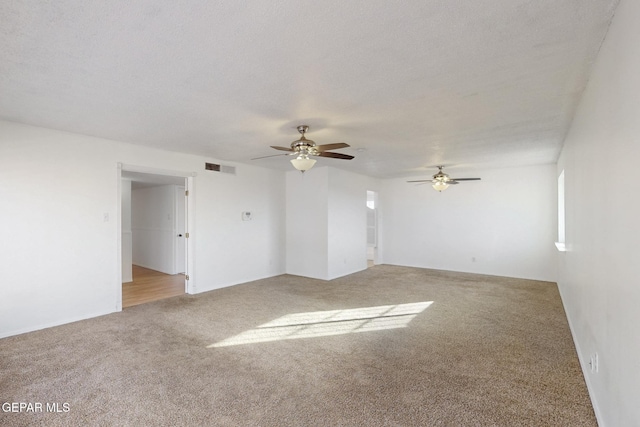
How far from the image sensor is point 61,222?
375 cm

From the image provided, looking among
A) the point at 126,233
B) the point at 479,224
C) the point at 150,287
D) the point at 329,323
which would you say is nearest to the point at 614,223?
the point at 329,323

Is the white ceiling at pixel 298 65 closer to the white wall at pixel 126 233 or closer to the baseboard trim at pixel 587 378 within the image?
the baseboard trim at pixel 587 378

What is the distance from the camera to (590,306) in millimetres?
2334

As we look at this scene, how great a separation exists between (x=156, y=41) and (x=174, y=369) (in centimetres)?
257

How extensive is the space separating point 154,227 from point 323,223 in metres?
4.47

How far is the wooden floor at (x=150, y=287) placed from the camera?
491 centimetres

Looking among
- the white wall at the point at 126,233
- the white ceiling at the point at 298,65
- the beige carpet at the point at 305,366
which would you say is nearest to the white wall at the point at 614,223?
the white ceiling at the point at 298,65

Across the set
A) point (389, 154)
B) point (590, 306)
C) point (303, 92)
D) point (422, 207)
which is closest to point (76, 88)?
point (303, 92)

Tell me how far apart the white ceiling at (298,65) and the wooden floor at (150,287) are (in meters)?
2.65

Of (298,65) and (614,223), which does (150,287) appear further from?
(614,223)

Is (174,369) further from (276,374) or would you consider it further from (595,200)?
(595,200)

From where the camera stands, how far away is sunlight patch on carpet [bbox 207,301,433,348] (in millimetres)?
3355

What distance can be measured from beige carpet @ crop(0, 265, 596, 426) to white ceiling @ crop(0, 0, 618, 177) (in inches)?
95.1

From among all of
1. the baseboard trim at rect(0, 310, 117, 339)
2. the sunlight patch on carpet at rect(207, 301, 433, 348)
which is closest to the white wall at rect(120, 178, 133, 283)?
the baseboard trim at rect(0, 310, 117, 339)
